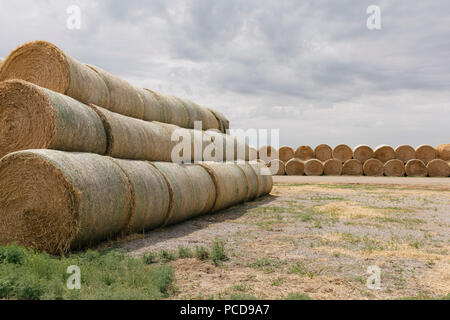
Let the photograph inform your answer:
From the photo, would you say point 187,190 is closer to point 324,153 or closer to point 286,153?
point 286,153

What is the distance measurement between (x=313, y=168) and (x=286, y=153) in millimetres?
2195

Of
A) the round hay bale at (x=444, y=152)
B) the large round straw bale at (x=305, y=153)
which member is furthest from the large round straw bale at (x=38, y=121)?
the round hay bale at (x=444, y=152)

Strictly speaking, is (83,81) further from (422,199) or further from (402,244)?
(422,199)

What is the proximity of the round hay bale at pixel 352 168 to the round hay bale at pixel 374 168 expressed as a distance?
0.38m

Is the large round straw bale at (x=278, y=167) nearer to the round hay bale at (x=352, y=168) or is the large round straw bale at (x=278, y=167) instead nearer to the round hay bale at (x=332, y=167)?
the round hay bale at (x=332, y=167)

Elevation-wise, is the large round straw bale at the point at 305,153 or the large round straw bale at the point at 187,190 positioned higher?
the large round straw bale at the point at 305,153

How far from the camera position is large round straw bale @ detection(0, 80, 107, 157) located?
5.78 meters

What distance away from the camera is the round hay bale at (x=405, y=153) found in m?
24.1

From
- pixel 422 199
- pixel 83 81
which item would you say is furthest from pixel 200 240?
pixel 422 199

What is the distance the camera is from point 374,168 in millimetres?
23781

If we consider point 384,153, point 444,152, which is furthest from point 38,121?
point 444,152

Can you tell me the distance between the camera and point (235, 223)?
8.18m

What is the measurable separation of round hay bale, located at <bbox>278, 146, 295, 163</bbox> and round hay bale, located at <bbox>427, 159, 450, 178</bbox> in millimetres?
8170
